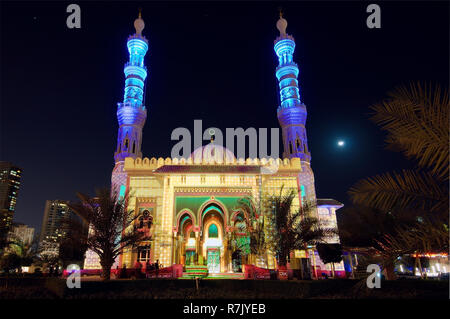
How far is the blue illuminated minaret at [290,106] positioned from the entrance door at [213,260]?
436 inches

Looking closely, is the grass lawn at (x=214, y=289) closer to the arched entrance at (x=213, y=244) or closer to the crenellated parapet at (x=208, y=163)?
the arched entrance at (x=213, y=244)

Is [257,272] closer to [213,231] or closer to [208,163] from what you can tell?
[208,163]

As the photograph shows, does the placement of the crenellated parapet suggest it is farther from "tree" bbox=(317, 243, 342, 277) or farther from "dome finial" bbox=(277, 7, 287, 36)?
"dome finial" bbox=(277, 7, 287, 36)

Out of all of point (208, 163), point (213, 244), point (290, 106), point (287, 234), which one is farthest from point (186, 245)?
point (290, 106)

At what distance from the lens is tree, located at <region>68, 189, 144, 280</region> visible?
41.3 feet

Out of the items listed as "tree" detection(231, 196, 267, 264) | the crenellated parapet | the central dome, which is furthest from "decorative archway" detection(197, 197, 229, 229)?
the central dome

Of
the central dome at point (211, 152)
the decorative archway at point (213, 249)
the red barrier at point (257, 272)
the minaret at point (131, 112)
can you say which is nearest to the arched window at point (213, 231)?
the decorative archway at point (213, 249)

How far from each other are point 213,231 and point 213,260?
11.4ft

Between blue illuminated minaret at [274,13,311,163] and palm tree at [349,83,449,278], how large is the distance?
22884mm

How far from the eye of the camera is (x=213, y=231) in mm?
24453

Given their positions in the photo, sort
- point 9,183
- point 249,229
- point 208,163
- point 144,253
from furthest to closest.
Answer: point 9,183, point 208,163, point 144,253, point 249,229

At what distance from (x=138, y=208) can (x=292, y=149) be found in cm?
1458
